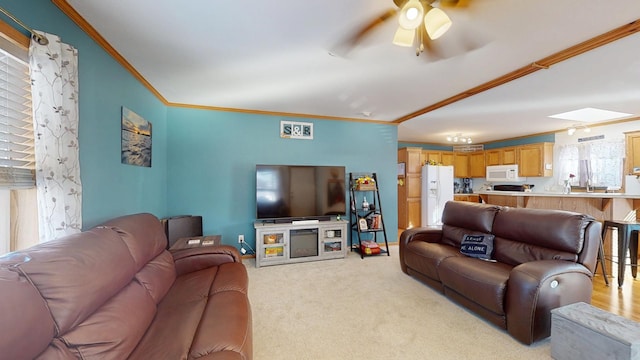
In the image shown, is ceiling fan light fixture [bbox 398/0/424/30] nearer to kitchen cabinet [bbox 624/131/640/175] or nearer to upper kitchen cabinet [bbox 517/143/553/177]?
kitchen cabinet [bbox 624/131/640/175]

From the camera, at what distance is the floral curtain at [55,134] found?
1387 millimetres

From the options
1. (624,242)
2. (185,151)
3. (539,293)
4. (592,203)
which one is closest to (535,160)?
(592,203)

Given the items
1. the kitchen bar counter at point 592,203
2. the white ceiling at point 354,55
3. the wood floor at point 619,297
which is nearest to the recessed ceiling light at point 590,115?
the white ceiling at point 354,55

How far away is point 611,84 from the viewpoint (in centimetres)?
293

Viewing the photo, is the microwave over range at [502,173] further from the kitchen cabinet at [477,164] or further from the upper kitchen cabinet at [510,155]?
the kitchen cabinet at [477,164]

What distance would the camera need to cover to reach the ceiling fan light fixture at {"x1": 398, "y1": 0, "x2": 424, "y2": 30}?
4.65 ft

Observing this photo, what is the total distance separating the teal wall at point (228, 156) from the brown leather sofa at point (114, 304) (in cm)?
183

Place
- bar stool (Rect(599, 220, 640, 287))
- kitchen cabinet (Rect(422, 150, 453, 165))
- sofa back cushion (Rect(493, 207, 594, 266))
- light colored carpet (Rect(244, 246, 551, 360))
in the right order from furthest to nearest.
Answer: kitchen cabinet (Rect(422, 150, 453, 165))
bar stool (Rect(599, 220, 640, 287))
sofa back cushion (Rect(493, 207, 594, 266))
light colored carpet (Rect(244, 246, 551, 360))

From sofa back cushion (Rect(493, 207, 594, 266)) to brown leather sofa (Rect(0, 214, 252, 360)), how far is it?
2.58 metres

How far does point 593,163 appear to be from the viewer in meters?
4.94

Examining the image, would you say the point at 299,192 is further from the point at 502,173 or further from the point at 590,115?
the point at 502,173

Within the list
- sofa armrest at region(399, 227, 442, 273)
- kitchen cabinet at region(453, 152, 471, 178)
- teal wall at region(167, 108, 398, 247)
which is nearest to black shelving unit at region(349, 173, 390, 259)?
teal wall at region(167, 108, 398, 247)

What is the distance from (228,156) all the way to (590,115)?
616 centimetres

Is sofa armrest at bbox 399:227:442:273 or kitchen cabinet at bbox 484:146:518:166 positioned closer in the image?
sofa armrest at bbox 399:227:442:273
